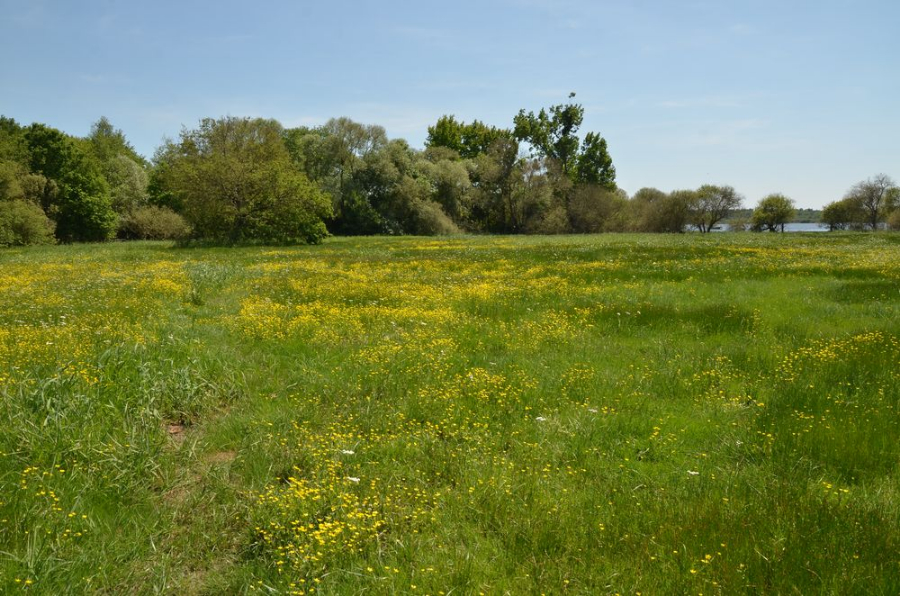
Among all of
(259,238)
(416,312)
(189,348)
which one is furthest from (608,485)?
(259,238)

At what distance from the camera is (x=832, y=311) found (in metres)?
11.4

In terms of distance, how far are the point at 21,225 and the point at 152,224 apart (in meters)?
14.0

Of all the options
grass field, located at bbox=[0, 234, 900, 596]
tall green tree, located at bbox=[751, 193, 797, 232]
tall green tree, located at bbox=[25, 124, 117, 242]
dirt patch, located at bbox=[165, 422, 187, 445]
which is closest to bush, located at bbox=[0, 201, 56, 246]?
tall green tree, located at bbox=[25, 124, 117, 242]

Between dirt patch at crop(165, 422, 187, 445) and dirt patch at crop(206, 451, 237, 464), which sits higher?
dirt patch at crop(165, 422, 187, 445)

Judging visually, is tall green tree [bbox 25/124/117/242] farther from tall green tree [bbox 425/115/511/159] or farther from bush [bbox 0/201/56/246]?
tall green tree [bbox 425/115/511/159]

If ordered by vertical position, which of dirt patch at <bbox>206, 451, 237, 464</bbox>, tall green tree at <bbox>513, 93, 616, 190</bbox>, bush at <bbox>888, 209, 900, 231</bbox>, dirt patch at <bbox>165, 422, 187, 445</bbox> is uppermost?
tall green tree at <bbox>513, 93, 616, 190</bbox>

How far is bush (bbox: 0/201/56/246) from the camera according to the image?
38688mm

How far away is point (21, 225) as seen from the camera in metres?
40.6

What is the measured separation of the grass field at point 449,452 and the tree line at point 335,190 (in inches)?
1080

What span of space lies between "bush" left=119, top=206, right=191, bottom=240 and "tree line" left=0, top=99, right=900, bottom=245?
145 mm

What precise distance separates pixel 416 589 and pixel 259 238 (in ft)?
119

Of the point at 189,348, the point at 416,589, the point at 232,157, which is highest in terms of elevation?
the point at 232,157

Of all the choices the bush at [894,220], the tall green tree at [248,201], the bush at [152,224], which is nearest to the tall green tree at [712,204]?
the bush at [894,220]

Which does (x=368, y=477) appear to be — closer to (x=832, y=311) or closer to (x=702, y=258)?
(x=832, y=311)
